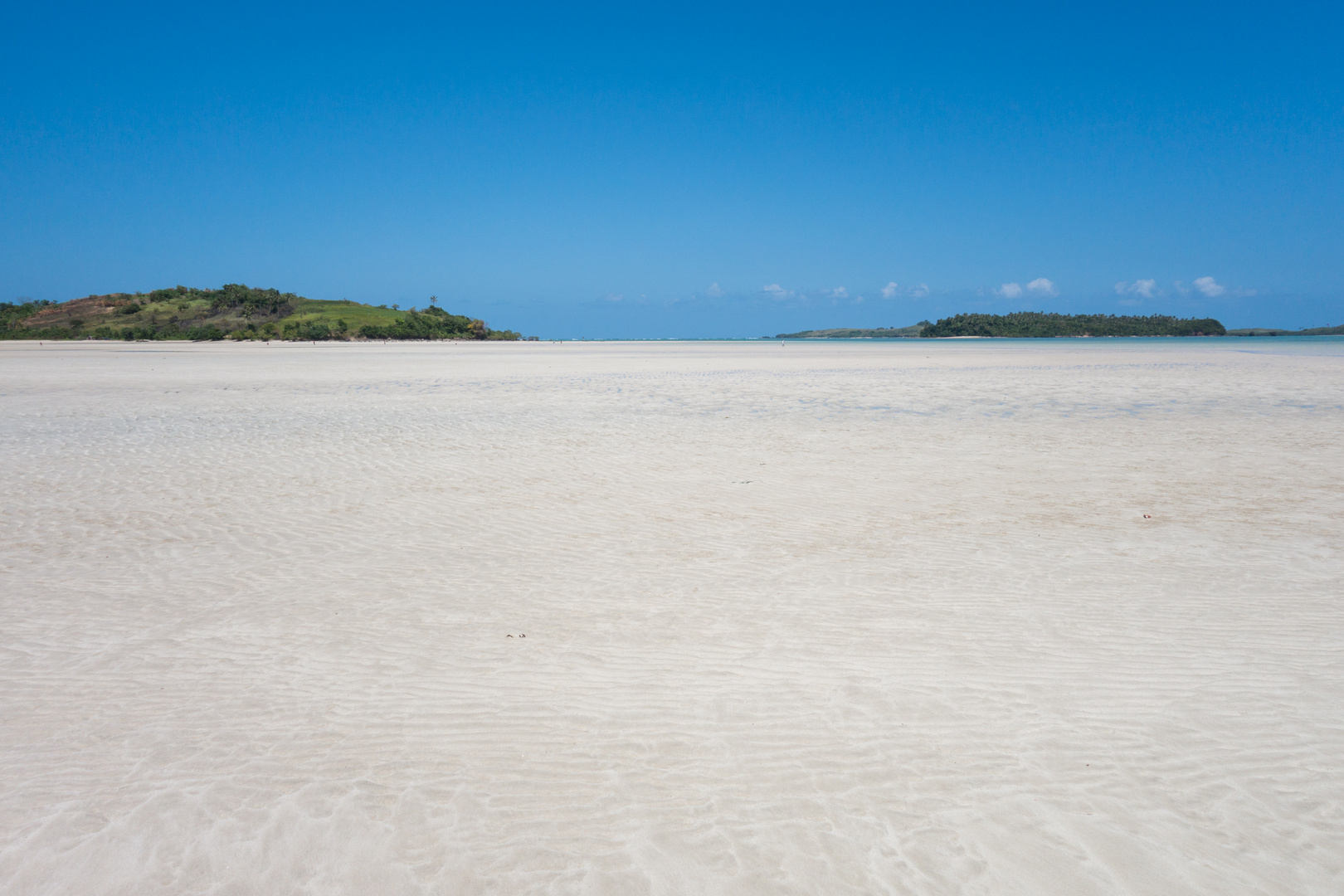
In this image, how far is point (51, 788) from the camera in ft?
10.6

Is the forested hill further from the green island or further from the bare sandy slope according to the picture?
the bare sandy slope

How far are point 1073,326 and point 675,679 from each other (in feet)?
590

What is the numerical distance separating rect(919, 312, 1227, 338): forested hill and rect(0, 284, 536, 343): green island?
100 m

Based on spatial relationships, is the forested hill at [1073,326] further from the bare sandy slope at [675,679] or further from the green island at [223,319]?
the bare sandy slope at [675,679]

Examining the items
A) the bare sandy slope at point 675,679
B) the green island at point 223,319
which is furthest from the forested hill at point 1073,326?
the bare sandy slope at point 675,679

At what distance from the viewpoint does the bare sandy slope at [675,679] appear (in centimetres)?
287

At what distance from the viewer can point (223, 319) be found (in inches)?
4144

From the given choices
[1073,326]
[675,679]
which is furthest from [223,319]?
A: [1073,326]

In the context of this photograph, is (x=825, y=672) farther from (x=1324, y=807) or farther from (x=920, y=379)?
(x=920, y=379)

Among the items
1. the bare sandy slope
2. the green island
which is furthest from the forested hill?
the bare sandy slope

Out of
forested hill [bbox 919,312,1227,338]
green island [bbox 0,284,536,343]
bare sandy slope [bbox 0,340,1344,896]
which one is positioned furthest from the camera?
forested hill [bbox 919,312,1227,338]

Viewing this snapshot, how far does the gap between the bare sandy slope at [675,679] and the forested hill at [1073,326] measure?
16017 cm

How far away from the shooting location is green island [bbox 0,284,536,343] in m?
93.8

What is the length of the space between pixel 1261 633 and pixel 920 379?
23.1m
